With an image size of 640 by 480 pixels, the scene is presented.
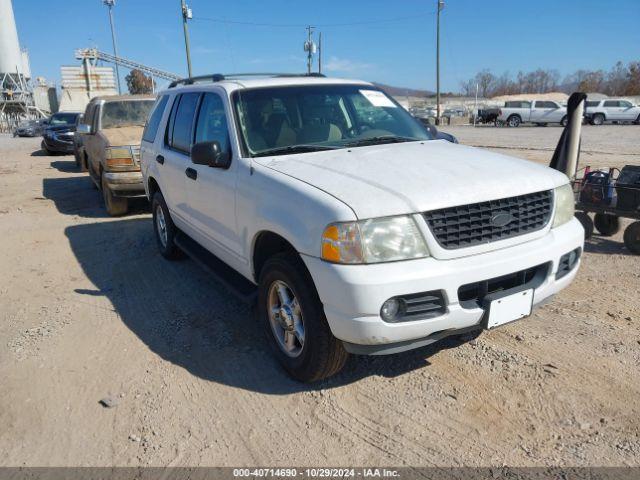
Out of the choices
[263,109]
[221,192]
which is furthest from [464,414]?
[263,109]

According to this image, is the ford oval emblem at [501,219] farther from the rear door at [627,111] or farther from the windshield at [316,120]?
the rear door at [627,111]

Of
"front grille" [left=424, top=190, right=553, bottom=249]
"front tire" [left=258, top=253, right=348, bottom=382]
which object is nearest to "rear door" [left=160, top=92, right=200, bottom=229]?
"front tire" [left=258, top=253, right=348, bottom=382]

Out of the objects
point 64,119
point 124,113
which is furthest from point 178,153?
point 64,119

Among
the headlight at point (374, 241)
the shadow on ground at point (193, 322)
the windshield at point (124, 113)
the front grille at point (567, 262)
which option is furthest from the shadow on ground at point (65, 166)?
the front grille at point (567, 262)

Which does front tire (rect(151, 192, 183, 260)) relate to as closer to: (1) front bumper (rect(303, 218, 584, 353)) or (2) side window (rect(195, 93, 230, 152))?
(2) side window (rect(195, 93, 230, 152))

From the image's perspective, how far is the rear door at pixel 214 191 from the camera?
369 cm

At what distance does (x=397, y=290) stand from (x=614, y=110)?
3531 cm

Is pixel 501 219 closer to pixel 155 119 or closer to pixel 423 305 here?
pixel 423 305

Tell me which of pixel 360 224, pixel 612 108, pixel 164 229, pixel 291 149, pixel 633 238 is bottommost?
pixel 633 238

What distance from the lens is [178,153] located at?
15.8ft

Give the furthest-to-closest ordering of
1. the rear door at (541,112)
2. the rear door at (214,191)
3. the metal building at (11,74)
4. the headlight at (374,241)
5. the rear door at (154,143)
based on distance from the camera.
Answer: the metal building at (11,74) → the rear door at (541,112) → the rear door at (154,143) → the rear door at (214,191) → the headlight at (374,241)

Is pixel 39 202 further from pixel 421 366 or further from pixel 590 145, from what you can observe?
pixel 590 145

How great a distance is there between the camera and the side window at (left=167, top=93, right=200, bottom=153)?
4.57m

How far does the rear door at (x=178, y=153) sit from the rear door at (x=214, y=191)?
0.53ft
